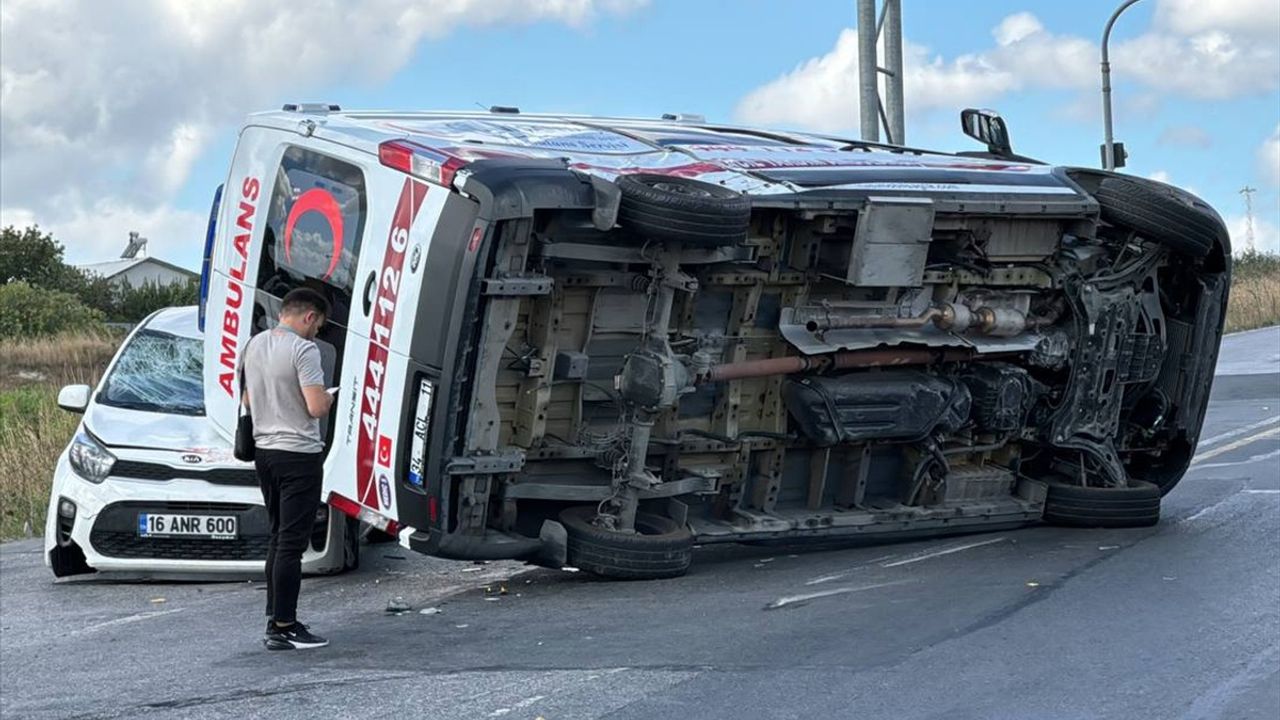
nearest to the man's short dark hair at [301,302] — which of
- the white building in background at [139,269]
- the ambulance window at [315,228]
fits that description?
the ambulance window at [315,228]

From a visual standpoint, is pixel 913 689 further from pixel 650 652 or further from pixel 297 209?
pixel 297 209

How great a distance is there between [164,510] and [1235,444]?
890cm

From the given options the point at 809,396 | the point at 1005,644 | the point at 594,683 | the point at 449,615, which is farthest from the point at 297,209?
the point at 1005,644

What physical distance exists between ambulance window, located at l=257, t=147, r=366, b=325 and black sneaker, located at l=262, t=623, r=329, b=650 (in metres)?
1.70

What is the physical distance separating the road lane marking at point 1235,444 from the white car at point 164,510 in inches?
278

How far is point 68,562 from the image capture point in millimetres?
10070

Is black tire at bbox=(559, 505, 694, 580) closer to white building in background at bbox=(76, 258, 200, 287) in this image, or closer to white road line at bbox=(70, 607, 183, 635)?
white road line at bbox=(70, 607, 183, 635)

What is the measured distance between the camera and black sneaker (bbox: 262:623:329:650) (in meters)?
7.30

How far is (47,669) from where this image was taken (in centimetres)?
751

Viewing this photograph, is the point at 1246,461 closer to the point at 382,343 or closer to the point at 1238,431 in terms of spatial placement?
the point at 1238,431

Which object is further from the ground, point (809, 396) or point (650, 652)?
point (809, 396)

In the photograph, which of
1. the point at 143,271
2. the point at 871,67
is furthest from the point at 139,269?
the point at 871,67

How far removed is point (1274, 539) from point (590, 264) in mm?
4171

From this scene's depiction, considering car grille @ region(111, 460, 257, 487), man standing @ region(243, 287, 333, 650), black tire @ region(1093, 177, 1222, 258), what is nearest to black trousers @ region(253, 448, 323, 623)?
man standing @ region(243, 287, 333, 650)
